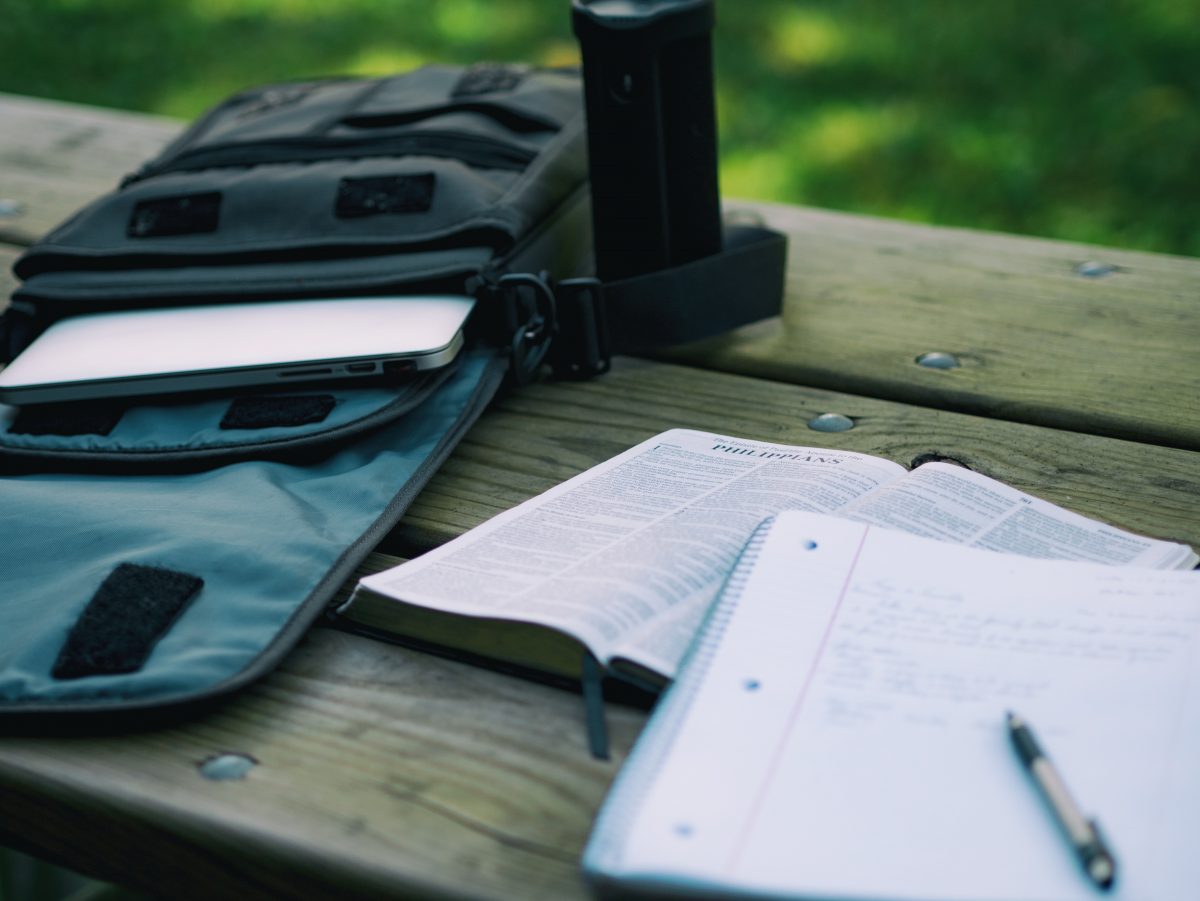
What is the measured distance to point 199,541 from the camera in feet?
2.83

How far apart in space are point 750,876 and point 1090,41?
9.48ft

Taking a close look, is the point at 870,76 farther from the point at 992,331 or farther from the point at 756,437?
the point at 756,437

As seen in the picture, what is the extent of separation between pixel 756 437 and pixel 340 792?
19.3 inches

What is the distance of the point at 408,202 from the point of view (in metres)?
1.17

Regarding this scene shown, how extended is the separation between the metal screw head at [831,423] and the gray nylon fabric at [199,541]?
0.29 metres

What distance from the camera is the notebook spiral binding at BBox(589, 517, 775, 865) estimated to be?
62 cm

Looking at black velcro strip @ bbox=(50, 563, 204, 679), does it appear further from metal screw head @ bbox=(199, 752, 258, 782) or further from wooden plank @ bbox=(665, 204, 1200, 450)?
wooden plank @ bbox=(665, 204, 1200, 450)

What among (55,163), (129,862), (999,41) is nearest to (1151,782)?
(129,862)

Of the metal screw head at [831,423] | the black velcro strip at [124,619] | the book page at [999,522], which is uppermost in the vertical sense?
the black velcro strip at [124,619]

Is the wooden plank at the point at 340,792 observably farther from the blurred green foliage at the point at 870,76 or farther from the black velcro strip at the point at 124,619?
the blurred green foliage at the point at 870,76

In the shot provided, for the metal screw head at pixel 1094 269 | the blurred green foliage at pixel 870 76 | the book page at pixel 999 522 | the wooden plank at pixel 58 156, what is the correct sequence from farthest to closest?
the blurred green foliage at pixel 870 76, the wooden plank at pixel 58 156, the metal screw head at pixel 1094 269, the book page at pixel 999 522

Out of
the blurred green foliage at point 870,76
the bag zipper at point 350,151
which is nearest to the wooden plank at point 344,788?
the bag zipper at point 350,151

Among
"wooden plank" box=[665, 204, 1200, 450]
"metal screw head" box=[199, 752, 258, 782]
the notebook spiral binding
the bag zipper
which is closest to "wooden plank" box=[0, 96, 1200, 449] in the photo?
"wooden plank" box=[665, 204, 1200, 450]

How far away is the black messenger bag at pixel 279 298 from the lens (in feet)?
2.61
